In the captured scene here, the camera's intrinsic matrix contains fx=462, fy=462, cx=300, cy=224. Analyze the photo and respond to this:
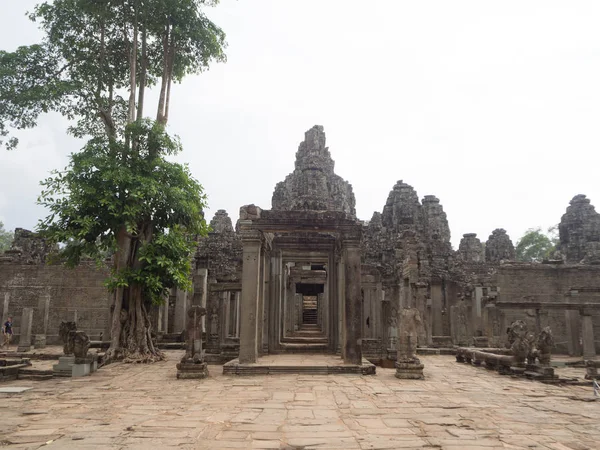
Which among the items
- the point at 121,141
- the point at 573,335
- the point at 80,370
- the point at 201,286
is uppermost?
the point at 121,141

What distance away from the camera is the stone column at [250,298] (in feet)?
35.4

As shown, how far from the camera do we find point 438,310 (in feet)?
70.7

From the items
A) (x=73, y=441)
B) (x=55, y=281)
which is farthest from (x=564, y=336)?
(x=55, y=281)

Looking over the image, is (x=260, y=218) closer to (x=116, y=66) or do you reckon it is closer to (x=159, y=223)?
(x=159, y=223)

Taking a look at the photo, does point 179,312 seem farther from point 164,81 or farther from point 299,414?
point 299,414

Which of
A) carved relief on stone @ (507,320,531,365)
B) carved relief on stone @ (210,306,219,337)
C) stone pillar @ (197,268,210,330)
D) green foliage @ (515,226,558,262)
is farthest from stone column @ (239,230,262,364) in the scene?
green foliage @ (515,226,558,262)

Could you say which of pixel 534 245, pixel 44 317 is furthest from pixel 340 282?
pixel 534 245

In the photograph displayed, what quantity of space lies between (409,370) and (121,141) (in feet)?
38.5

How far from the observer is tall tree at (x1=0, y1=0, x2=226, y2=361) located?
13719mm

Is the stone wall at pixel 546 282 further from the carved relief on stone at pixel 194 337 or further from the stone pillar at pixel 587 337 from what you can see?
the carved relief on stone at pixel 194 337

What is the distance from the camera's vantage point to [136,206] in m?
13.7

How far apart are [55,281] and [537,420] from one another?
2321 centimetres

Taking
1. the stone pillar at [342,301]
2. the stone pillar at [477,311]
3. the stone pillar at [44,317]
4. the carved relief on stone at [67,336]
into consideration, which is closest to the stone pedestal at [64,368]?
the carved relief on stone at [67,336]

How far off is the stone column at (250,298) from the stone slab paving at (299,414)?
0.97 meters
